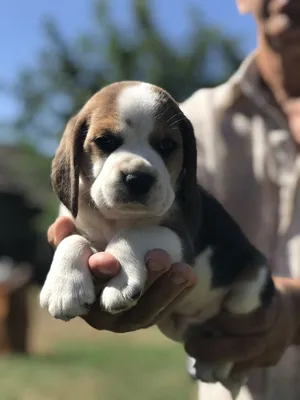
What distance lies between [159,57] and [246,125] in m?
20.9

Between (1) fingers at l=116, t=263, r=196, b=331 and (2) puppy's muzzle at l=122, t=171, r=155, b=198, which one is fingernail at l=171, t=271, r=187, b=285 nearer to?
(1) fingers at l=116, t=263, r=196, b=331

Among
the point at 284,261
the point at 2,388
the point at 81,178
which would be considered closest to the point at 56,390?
the point at 2,388

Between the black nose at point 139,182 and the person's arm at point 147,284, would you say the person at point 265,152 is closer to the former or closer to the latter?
the person's arm at point 147,284

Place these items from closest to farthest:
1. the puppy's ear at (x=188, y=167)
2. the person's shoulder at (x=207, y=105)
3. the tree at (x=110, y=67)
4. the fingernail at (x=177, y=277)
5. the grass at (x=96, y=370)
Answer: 1. the fingernail at (x=177, y=277)
2. the puppy's ear at (x=188, y=167)
3. the person's shoulder at (x=207, y=105)
4. the grass at (x=96, y=370)
5. the tree at (x=110, y=67)

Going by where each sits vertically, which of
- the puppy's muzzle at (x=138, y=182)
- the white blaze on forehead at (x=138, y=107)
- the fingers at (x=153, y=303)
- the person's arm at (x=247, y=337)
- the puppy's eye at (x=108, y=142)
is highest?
the white blaze on forehead at (x=138, y=107)

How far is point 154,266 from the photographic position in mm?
2119

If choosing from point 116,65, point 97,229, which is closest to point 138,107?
point 97,229

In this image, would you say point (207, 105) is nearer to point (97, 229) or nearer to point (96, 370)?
point (97, 229)

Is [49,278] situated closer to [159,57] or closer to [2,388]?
[2,388]

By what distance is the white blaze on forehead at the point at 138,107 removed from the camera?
2.21 m

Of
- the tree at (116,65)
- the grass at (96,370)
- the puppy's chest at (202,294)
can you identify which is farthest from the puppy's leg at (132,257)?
the tree at (116,65)

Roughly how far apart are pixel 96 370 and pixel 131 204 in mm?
8001

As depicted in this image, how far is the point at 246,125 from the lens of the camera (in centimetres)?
348

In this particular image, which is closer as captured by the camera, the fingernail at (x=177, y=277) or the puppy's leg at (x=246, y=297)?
the fingernail at (x=177, y=277)
